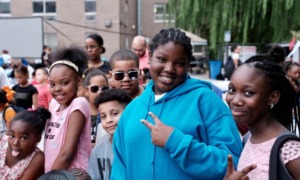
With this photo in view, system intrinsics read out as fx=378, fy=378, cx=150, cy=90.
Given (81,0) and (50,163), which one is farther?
(81,0)

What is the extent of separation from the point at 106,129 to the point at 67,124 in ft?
0.86

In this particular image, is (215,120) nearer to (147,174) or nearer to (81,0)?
(147,174)

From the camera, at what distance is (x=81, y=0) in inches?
1001

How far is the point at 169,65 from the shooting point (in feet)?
5.81

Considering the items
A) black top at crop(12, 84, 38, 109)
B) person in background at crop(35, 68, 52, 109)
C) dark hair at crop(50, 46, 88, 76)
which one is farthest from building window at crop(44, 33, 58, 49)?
dark hair at crop(50, 46, 88, 76)

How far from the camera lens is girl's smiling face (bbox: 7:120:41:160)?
2.55 meters

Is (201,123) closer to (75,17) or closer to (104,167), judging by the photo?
(104,167)

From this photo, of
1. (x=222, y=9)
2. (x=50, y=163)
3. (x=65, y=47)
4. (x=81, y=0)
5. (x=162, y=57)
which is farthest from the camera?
(x=81, y=0)

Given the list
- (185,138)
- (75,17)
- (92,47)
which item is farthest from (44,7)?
(185,138)

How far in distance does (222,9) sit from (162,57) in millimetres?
15072

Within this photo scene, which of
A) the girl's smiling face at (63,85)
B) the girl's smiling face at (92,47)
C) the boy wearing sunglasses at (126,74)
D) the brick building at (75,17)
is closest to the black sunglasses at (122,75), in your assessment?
the boy wearing sunglasses at (126,74)

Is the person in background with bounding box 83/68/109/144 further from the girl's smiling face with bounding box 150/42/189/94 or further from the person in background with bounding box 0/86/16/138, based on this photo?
the girl's smiling face with bounding box 150/42/189/94

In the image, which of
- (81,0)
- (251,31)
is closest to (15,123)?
(251,31)

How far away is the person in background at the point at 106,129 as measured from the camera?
2451 mm
